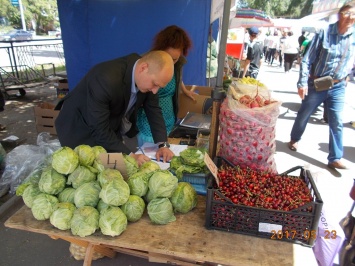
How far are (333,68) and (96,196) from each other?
3271 millimetres

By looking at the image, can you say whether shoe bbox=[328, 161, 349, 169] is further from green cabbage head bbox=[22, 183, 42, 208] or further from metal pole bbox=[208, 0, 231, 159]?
green cabbage head bbox=[22, 183, 42, 208]

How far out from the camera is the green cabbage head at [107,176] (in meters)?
1.27

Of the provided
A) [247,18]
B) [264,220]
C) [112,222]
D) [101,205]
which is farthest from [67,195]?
[247,18]

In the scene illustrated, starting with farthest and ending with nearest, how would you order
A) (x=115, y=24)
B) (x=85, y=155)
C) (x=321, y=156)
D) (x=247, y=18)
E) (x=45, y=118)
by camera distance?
(x=247, y=18) → (x=45, y=118) → (x=115, y=24) → (x=321, y=156) → (x=85, y=155)

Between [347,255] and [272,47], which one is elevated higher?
[272,47]

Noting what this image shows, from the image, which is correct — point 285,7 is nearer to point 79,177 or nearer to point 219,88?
point 219,88

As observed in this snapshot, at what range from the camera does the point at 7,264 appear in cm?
233

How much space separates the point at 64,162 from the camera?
4.30ft

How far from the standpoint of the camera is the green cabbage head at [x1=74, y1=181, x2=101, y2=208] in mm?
1279

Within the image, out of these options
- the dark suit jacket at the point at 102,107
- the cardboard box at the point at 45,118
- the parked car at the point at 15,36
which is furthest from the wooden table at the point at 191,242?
the parked car at the point at 15,36

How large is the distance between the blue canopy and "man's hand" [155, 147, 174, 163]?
303 centimetres

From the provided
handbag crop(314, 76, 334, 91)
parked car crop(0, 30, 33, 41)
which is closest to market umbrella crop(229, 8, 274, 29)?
handbag crop(314, 76, 334, 91)

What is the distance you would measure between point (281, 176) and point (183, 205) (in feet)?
1.79
